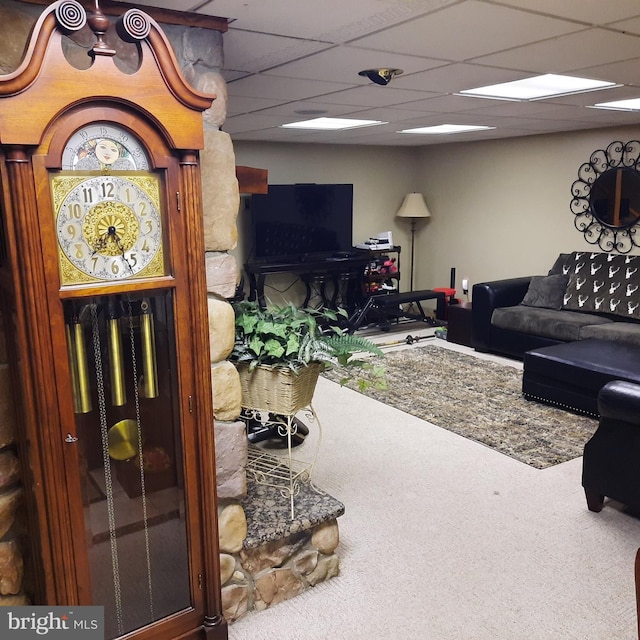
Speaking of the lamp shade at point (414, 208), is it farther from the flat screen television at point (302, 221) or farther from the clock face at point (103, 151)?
the clock face at point (103, 151)

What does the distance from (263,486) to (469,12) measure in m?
1.85

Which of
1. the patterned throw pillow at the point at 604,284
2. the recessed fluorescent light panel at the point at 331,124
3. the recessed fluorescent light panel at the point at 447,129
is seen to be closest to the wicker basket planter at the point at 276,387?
the recessed fluorescent light panel at the point at 331,124

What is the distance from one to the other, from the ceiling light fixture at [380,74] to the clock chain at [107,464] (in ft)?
5.62

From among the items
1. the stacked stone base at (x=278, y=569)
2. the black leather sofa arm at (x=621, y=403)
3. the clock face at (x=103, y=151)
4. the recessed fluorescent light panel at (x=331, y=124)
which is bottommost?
the stacked stone base at (x=278, y=569)

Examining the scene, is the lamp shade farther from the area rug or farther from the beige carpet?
the beige carpet

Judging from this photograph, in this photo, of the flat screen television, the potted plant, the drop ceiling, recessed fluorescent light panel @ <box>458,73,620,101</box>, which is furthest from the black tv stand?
the potted plant

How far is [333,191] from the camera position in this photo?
258 inches

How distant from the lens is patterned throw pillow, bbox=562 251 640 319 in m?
5.05

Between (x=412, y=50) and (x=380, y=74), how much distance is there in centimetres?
39

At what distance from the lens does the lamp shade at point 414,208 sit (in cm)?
713

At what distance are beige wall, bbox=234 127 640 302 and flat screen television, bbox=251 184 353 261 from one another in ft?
0.84

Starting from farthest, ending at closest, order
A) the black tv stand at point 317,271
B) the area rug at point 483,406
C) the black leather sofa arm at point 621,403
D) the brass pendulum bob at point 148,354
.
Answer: the black tv stand at point 317,271 < the area rug at point 483,406 < the black leather sofa arm at point 621,403 < the brass pendulum bob at point 148,354

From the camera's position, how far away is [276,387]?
2.16m

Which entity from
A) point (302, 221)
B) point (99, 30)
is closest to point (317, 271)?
point (302, 221)
